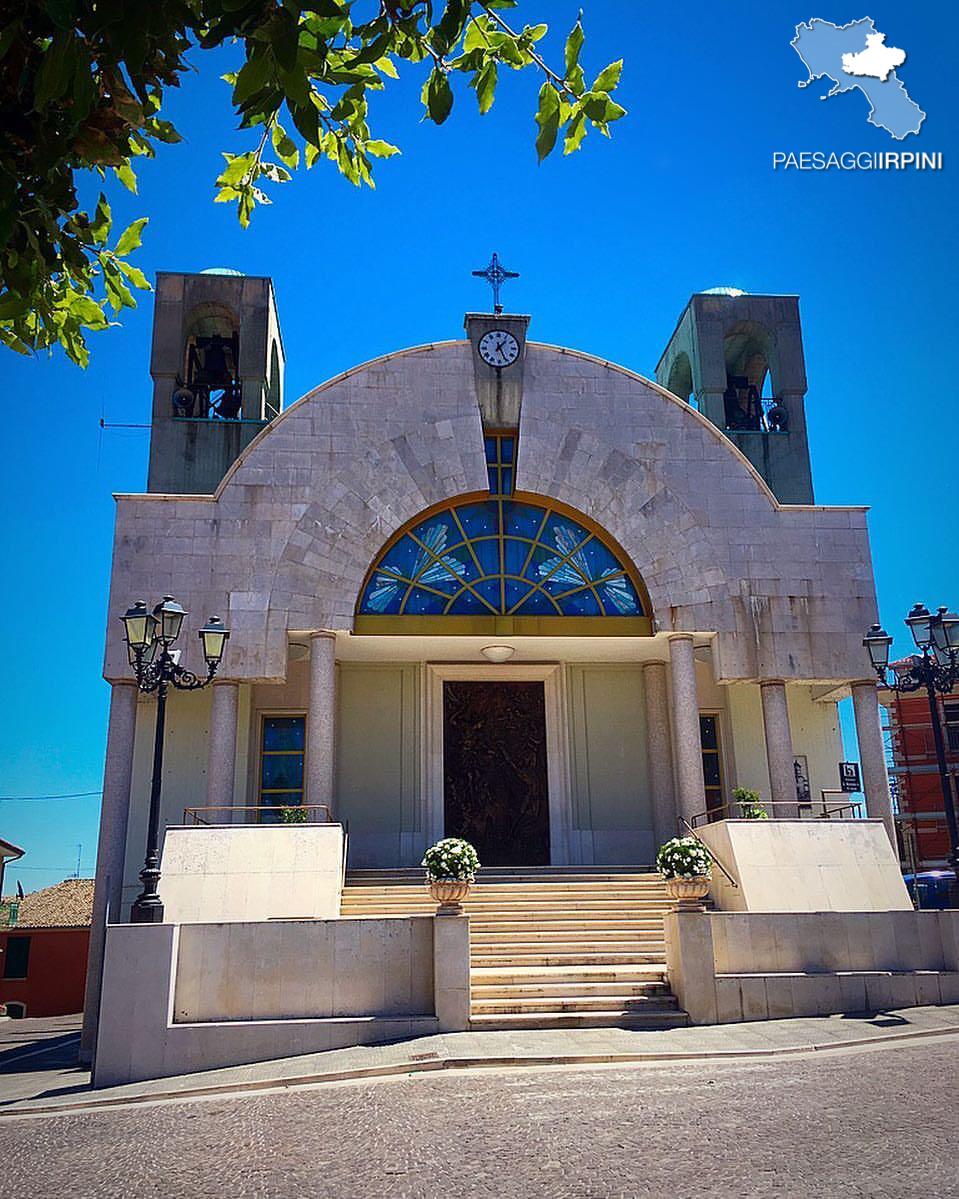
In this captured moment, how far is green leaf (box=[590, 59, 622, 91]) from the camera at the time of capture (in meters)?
3.94

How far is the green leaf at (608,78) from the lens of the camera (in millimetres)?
3939

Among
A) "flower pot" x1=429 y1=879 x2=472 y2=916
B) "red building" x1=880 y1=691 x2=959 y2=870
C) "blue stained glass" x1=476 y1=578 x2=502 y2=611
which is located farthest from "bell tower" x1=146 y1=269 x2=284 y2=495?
"red building" x1=880 y1=691 x2=959 y2=870

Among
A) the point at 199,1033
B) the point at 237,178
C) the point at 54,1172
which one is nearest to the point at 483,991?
the point at 199,1033

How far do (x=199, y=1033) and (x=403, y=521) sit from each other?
10.00 m

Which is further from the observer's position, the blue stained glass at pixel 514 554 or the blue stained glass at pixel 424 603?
the blue stained glass at pixel 514 554

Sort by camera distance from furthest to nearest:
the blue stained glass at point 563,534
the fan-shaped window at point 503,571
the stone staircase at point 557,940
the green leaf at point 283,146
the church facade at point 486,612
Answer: the blue stained glass at point 563,534 → the fan-shaped window at point 503,571 → the church facade at point 486,612 → the stone staircase at point 557,940 → the green leaf at point 283,146

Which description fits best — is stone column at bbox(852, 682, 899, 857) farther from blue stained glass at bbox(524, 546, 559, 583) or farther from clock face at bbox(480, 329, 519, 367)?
clock face at bbox(480, 329, 519, 367)

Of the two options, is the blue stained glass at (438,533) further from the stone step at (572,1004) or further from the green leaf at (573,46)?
the green leaf at (573,46)

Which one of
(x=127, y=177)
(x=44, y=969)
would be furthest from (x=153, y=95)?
(x=44, y=969)

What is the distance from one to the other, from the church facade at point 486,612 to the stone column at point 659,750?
5 centimetres

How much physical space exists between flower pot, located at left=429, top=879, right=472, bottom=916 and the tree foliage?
9138 mm

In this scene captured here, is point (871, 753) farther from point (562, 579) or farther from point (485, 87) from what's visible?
point (485, 87)

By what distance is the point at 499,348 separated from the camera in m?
20.5

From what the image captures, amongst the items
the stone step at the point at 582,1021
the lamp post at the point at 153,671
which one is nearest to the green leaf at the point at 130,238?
the lamp post at the point at 153,671
